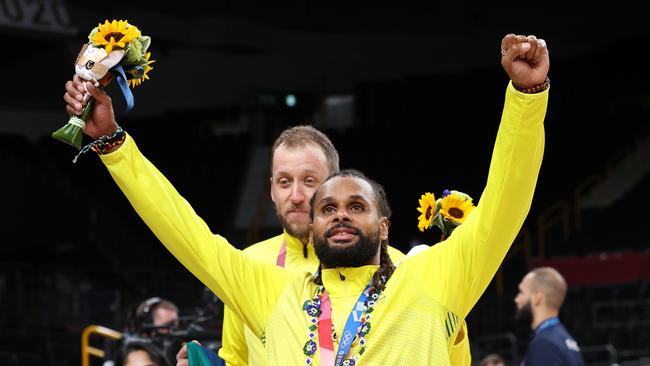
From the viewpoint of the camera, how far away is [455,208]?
12.8 ft

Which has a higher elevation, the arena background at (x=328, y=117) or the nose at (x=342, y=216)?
the arena background at (x=328, y=117)

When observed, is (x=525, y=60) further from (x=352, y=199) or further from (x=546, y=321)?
(x=546, y=321)

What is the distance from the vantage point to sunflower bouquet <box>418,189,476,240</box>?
154 inches

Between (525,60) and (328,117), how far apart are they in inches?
684

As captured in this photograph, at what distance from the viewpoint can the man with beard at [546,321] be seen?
21.5 ft

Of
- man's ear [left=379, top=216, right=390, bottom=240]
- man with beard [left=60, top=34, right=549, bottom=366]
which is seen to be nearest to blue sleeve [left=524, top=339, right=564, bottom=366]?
man with beard [left=60, top=34, right=549, bottom=366]

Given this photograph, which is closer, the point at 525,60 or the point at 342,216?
the point at 525,60

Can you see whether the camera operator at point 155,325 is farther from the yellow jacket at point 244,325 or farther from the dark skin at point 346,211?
the dark skin at point 346,211

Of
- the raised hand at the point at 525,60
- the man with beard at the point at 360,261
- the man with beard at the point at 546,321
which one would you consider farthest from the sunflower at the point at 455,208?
the man with beard at the point at 546,321

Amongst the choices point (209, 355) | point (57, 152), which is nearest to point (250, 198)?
point (57, 152)

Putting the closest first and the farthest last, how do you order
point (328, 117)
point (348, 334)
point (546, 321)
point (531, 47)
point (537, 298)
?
point (531, 47)
point (348, 334)
point (546, 321)
point (537, 298)
point (328, 117)

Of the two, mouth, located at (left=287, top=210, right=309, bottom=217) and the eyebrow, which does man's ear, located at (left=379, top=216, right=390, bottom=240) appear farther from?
mouth, located at (left=287, top=210, right=309, bottom=217)

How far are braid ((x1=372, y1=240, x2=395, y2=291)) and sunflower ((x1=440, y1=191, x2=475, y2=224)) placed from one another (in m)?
0.51

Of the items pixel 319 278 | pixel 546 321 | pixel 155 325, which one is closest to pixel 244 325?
pixel 319 278
